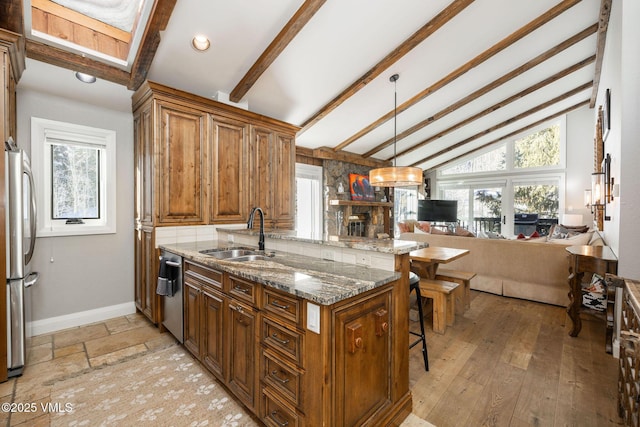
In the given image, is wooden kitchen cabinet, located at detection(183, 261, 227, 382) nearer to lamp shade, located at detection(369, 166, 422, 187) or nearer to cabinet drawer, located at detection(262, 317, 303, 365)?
cabinet drawer, located at detection(262, 317, 303, 365)

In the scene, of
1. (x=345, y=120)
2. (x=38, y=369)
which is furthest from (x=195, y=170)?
(x=345, y=120)

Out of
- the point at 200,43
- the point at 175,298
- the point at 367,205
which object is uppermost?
the point at 200,43

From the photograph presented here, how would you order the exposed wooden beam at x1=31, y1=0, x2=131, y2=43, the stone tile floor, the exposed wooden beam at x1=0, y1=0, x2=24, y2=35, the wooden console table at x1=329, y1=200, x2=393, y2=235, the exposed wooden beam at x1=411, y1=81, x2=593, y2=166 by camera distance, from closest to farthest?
1. the stone tile floor
2. the exposed wooden beam at x1=0, y1=0, x2=24, y2=35
3. the exposed wooden beam at x1=31, y1=0, x2=131, y2=43
4. the exposed wooden beam at x1=411, y1=81, x2=593, y2=166
5. the wooden console table at x1=329, y1=200, x2=393, y2=235

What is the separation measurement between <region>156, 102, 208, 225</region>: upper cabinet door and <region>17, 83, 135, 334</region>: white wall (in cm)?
74

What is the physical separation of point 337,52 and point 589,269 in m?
3.40

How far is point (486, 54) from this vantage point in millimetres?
3908

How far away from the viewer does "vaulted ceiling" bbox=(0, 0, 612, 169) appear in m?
2.53

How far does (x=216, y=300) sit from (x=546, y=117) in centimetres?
891

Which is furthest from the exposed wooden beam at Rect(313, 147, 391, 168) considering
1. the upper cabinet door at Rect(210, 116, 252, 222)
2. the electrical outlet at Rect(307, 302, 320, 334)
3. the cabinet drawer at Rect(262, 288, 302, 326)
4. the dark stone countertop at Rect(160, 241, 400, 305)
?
the electrical outlet at Rect(307, 302, 320, 334)

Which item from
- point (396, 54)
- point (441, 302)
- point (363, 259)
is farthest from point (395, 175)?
point (363, 259)

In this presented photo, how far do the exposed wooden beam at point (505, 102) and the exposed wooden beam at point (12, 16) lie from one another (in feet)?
22.3

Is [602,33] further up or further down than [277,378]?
further up

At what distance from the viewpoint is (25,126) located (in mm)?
2848

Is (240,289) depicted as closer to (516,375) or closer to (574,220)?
(516,375)
